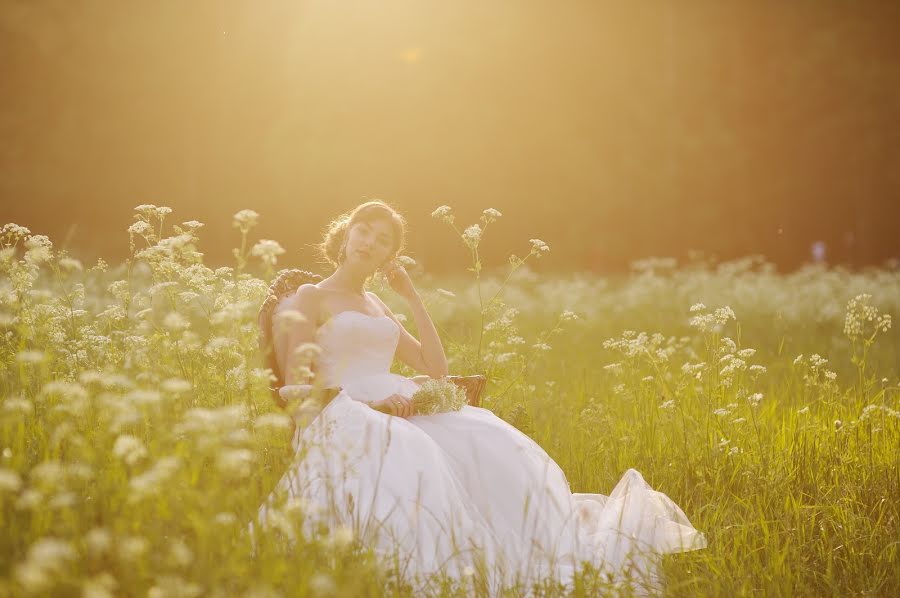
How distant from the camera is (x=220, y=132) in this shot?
2538 cm

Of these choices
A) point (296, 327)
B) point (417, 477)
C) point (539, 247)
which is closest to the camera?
point (417, 477)

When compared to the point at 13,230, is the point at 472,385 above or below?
below

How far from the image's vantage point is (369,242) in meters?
5.17

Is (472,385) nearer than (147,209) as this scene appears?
No

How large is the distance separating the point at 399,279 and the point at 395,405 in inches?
47.7

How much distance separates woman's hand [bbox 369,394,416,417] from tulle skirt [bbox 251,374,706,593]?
3.9 inches

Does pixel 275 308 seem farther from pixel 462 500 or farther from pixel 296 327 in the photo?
pixel 462 500

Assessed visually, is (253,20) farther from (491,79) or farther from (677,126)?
(677,126)

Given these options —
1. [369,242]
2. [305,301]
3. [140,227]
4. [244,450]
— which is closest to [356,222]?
[369,242]

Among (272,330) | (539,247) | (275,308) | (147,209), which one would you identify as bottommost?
(272,330)

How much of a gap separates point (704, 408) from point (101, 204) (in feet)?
76.9

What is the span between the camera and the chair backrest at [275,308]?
460 centimetres

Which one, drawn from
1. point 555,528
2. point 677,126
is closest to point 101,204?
point 677,126

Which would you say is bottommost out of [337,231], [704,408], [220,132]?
[704,408]
